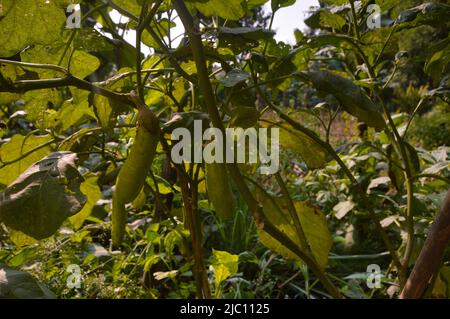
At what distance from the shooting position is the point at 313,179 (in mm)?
2420

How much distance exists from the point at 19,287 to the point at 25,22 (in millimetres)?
306

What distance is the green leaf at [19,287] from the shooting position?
418mm

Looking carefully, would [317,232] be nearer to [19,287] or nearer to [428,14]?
[428,14]

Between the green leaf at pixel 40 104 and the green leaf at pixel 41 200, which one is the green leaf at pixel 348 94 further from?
the green leaf at pixel 40 104

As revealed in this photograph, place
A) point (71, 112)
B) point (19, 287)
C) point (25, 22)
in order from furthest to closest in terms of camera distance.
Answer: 1. point (71, 112)
2. point (25, 22)
3. point (19, 287)

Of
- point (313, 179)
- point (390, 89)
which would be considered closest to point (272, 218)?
point (313, 179)

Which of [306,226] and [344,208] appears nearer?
[306,226]

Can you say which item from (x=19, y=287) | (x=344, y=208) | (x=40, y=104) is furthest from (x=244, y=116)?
(x=344, y=208)

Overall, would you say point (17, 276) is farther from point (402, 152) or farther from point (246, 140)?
point (402, 152)

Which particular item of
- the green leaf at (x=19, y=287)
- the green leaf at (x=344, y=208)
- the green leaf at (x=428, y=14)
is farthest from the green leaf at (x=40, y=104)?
the green leaf at (x=344, y=208)

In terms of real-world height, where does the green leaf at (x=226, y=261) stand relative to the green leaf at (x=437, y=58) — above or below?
below

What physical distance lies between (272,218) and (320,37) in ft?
0.94

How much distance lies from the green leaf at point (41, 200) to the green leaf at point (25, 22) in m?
0.15

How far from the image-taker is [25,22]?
545 mm
